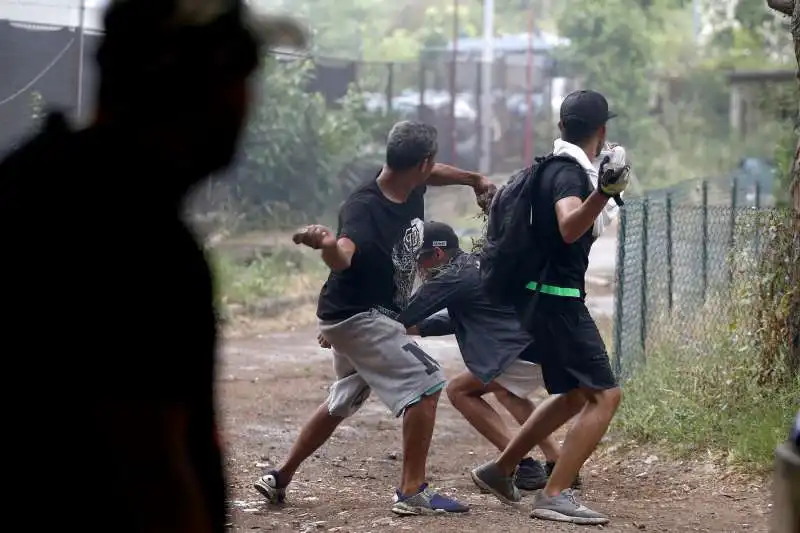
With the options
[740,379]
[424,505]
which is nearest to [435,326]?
[424,505]

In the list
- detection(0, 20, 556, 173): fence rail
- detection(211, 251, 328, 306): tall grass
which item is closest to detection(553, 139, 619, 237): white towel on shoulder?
detection(0, 20, 556, 173): fence rail

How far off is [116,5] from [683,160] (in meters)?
28.7

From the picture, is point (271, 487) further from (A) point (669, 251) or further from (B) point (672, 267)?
(B) point (672, 267)

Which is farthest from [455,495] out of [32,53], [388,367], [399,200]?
[32,53]

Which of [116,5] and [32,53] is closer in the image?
[116,5]

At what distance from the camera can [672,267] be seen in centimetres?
959

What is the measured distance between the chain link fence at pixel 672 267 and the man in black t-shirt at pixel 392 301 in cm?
258

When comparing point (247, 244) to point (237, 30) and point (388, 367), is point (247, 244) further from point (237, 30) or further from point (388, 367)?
point (237, 30)

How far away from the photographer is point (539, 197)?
5820 mm

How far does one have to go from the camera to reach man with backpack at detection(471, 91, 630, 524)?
5785 mm

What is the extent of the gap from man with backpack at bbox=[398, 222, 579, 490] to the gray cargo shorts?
1.08 feet

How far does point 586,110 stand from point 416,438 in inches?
63.4

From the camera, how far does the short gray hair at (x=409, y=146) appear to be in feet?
19.3

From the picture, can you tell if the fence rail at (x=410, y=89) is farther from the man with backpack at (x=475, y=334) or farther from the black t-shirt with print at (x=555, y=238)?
the black t-shirt with print at (x=555, y=238)
